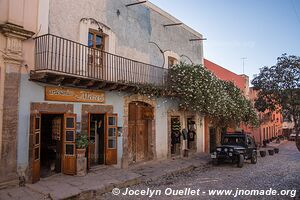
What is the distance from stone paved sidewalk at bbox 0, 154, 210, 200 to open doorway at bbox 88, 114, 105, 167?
0.79 metres

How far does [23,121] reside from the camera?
7.66 metres

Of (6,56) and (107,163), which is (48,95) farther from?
(107,163)

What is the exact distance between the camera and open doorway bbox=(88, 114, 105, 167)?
10.7 m

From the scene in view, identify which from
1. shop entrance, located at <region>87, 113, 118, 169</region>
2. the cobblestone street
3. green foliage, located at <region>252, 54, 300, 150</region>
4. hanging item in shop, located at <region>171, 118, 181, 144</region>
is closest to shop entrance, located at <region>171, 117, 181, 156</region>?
hanging item in shop, located at <region>171, 118, 181, 144</region>

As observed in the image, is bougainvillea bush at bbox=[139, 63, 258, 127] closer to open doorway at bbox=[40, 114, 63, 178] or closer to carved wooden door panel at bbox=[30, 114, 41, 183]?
open doorway at bbox=[40, 114, 63, 178]

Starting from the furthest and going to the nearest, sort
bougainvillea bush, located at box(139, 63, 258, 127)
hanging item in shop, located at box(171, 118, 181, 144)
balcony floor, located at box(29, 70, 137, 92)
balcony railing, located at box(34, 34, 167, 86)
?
hanging item in shop, located at box(171, 118, 181, 144) → bougainvillea bush, located at box(139, 63, 258, 127) → balcony railing, located at box(34, 34, 167, 86) → balcony floor, located at box(29, 70, 137, 92)

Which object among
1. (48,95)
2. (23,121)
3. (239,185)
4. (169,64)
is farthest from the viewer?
(169,64)

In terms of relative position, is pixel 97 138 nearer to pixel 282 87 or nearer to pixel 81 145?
pixel 81 145

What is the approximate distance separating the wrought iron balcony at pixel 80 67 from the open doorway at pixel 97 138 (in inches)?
62.6

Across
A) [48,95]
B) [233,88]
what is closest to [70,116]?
[48,95]

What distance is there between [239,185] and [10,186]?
7164 mm

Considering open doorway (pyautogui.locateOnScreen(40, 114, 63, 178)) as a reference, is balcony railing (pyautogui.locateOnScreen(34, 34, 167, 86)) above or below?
above

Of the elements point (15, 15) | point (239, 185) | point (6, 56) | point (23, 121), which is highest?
point (15, 15)

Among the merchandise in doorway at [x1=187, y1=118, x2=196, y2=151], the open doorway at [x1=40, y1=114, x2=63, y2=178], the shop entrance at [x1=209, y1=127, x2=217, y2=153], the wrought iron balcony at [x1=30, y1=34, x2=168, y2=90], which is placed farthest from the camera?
the shop entrance at [x1=209, y1=127, x2=217, y2=153]
